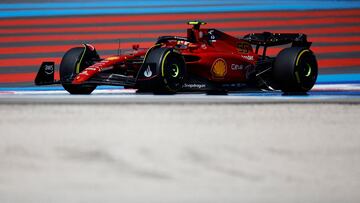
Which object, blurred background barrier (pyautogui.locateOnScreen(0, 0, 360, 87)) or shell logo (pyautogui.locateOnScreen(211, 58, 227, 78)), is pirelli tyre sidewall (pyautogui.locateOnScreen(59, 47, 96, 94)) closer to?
shell logo (pyautogui.locateOnScreen(211, 58, 227, 78))

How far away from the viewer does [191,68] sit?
8.53m

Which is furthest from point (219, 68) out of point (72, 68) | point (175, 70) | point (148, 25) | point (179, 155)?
point (148, 25)

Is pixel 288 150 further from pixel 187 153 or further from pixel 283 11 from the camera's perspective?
pixel 283 11

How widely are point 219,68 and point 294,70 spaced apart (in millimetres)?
861

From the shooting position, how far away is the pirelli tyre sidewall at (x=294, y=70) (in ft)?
28.6

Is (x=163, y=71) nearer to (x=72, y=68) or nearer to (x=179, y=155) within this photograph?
(x=72, y=68)

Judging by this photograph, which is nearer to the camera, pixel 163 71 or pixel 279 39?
pixel 163 71

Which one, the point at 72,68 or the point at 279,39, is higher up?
the point at 279,39

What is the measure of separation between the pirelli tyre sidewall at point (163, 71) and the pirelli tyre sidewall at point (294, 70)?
125cm

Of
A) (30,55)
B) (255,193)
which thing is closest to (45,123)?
(255,193)

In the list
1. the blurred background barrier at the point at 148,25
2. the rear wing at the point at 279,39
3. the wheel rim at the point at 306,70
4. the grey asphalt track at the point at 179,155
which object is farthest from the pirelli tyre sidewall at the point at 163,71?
the blurred background barrier at the point at 148,25

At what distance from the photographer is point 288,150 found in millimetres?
4250

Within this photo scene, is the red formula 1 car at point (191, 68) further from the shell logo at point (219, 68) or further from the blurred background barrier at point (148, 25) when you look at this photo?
the blurred background barrier at point (148, 25)

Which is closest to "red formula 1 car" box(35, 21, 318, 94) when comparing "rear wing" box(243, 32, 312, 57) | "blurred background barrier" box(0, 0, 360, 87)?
"rear wing" box(243, 32, 312, 57)
